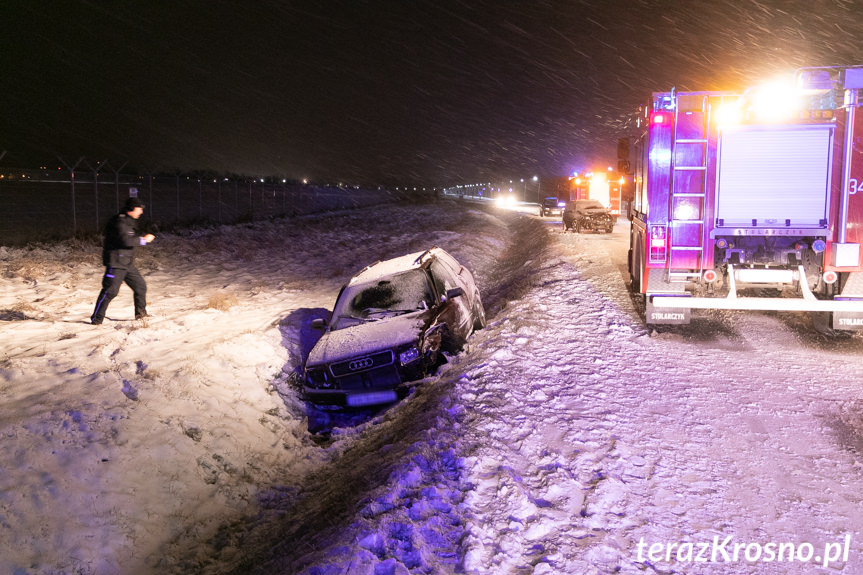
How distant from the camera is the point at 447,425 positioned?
5.64 metres

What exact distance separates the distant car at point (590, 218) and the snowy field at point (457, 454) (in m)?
15.3

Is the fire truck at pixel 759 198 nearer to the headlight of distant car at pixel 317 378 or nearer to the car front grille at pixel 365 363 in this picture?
the car front grille at pixel 365 363

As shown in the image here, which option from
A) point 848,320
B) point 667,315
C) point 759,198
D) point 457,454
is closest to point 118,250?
point 457,454

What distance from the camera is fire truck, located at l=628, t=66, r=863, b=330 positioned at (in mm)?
7496

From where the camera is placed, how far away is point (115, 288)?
9.03 meters

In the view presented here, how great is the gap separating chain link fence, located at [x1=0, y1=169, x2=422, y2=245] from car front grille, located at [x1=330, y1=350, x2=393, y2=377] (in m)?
9.74

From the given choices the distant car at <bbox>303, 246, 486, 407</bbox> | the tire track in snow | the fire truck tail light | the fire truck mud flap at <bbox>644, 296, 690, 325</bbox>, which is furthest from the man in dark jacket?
the fire truck mud flap at <bbox>644, 296, 690, 325</bbox>

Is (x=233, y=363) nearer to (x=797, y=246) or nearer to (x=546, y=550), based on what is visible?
(x=546, y=550)

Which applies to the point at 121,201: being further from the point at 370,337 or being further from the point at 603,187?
the point at 370,337

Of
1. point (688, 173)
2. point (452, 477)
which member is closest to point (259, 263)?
point (688, 173)

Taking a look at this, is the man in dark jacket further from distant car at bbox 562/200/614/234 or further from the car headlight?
distant car at bbox 562/200/614/234

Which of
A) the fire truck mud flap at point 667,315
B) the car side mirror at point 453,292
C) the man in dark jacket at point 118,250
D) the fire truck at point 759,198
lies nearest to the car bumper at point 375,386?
the car side mirror at point 453,292

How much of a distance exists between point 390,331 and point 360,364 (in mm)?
630

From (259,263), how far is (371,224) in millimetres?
15358
